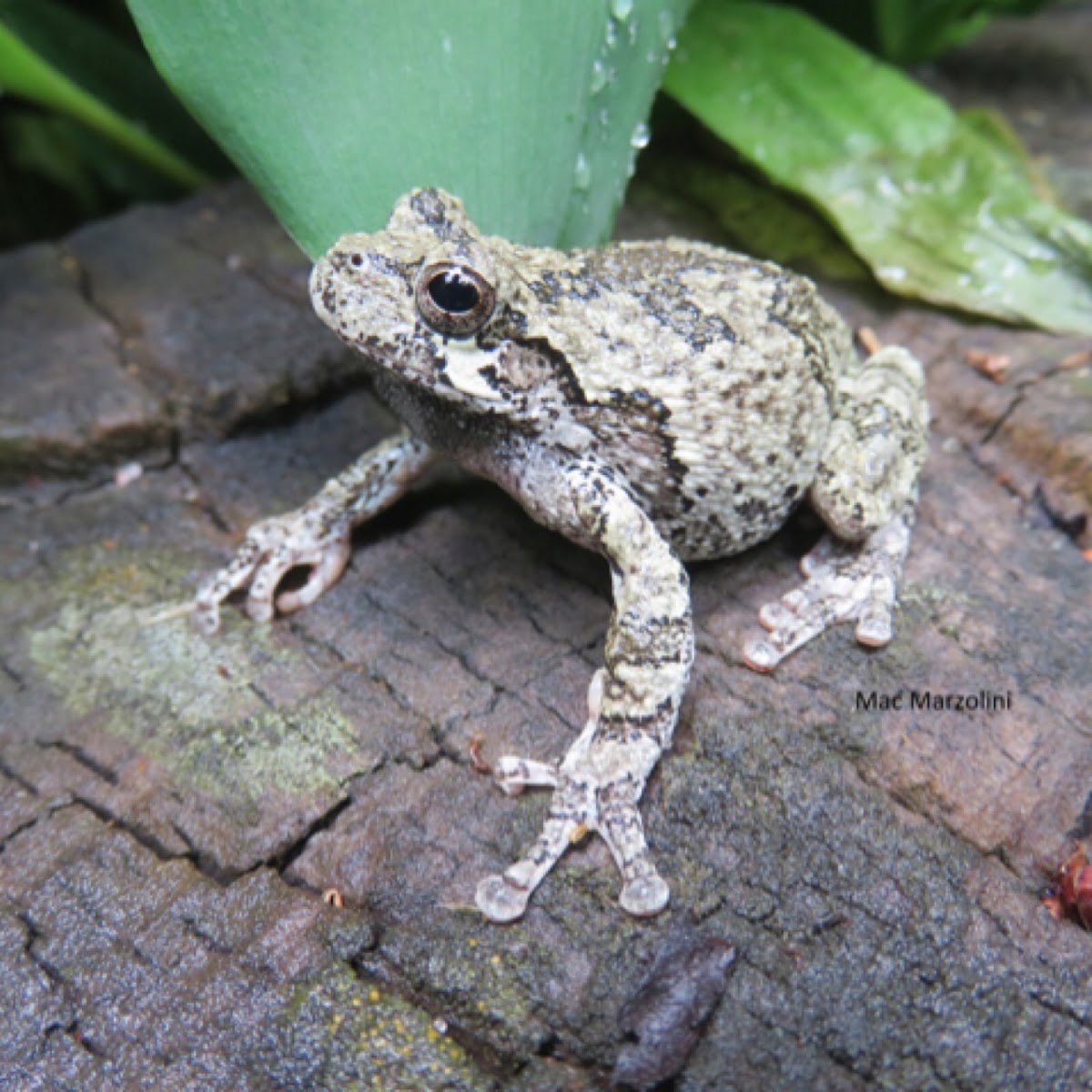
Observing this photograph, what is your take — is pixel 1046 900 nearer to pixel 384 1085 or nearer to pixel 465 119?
pixel 384 1085

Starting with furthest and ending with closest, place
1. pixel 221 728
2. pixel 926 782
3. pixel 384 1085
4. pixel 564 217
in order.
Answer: pixel 564 217
pixel 221 728
pixel 926 782
pixel 384 1085

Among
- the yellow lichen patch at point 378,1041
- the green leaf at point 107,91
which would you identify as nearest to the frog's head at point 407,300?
the yellow lichen patch at point 378,1041

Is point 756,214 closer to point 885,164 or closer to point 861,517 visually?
point 885,164

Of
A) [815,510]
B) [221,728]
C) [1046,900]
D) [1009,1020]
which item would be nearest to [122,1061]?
[221,728]

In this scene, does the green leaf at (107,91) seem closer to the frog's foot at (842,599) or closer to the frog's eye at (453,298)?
the frog's eye at (453,298)

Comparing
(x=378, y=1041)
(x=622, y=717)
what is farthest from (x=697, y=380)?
(x=378, y=1041)

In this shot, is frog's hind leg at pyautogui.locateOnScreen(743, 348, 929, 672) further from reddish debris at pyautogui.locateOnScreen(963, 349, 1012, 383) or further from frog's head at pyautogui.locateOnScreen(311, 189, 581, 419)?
frog's head at pyautogui.locateOnScreen(311, 189, 581, 419)
